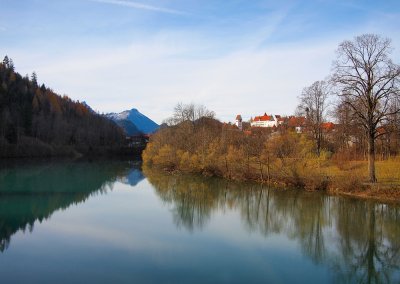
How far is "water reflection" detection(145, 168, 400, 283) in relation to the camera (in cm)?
1359

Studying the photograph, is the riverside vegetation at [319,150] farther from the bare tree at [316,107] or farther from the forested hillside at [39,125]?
the forested hillside at [39,125]

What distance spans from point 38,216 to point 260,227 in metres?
11.6

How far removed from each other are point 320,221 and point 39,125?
259 feet

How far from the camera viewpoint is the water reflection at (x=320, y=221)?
1359 centimetres

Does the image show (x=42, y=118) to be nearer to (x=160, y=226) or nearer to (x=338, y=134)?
(x=338, y=134)

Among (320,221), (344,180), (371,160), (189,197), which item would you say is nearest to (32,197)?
(189,197)

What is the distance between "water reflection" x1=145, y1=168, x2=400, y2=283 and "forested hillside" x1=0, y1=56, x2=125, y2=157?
53129mm

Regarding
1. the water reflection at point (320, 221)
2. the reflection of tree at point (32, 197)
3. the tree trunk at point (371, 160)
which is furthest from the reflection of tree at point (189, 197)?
the tree trunk at point (371, 160)

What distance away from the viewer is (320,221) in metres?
20.1

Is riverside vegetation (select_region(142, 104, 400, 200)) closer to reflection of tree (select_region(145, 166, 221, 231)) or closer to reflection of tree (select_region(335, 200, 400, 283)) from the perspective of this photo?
reflection of tree (select_region(145, 166, 221, 231))

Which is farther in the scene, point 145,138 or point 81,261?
point 145,138

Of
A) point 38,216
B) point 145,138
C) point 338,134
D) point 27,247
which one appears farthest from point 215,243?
point 145,138

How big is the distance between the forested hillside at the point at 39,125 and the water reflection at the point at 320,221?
53129mm

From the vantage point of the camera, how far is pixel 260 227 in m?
18.9
